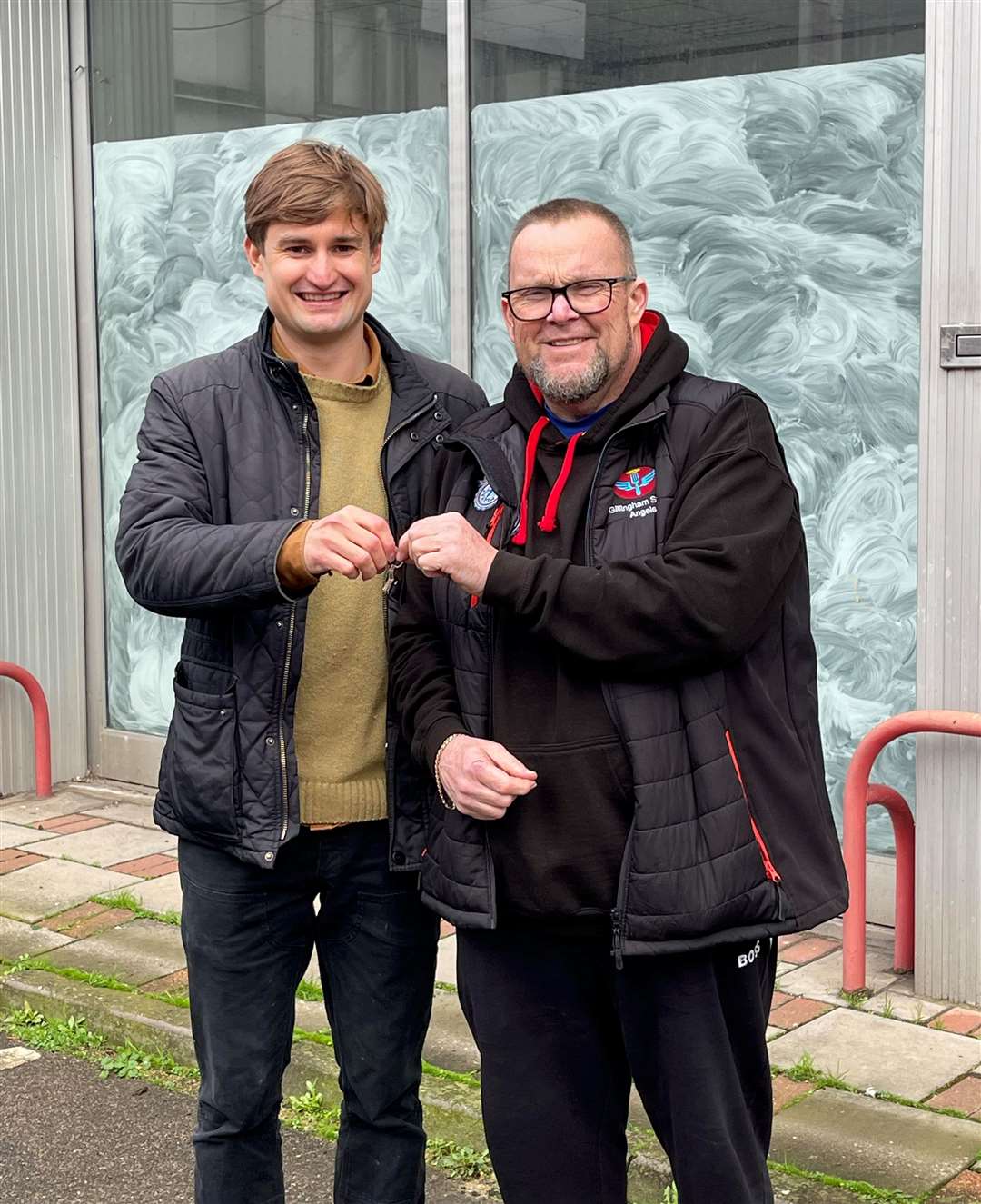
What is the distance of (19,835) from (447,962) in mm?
2168

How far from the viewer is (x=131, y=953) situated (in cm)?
507

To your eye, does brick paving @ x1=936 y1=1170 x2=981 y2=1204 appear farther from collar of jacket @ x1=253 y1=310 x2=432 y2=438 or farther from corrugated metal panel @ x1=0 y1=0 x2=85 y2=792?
corrugated metal panel @ x1=0 y1=0 x2=85 y2=792

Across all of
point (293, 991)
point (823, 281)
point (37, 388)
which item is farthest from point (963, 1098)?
point (37, 388)

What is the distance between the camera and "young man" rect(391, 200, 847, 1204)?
254cm

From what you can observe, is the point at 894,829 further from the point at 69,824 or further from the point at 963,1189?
the point at 69,824

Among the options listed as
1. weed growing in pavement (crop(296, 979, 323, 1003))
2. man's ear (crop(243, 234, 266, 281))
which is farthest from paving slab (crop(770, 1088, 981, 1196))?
man's ear (crop(243, 234, 266, 281))

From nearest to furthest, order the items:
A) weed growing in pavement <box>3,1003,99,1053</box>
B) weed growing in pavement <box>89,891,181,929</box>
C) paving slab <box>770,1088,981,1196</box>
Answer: paving slab <box>770,1088,981,1196</box> < weed growing in pavement <box>3,1003,99,1053</box> < weed growing in pavement <box>89,891,181,929</box>

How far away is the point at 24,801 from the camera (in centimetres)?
688

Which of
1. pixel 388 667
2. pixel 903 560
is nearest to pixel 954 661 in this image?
pixel 903 560

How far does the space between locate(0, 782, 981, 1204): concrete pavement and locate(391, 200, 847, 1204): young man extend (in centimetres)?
98

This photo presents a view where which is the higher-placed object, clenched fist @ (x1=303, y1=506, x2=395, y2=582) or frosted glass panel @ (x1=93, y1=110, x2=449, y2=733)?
frosted glass panel @ (x1=93, y1=110, x2=449, y2=733)

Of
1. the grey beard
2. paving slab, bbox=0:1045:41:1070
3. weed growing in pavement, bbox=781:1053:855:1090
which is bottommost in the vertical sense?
paving slab, bbox=0:1045:41:1070

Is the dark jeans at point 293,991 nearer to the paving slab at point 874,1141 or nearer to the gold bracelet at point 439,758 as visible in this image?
the gold bracelet at point 439,758

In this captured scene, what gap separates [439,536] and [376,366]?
0.62 metres
